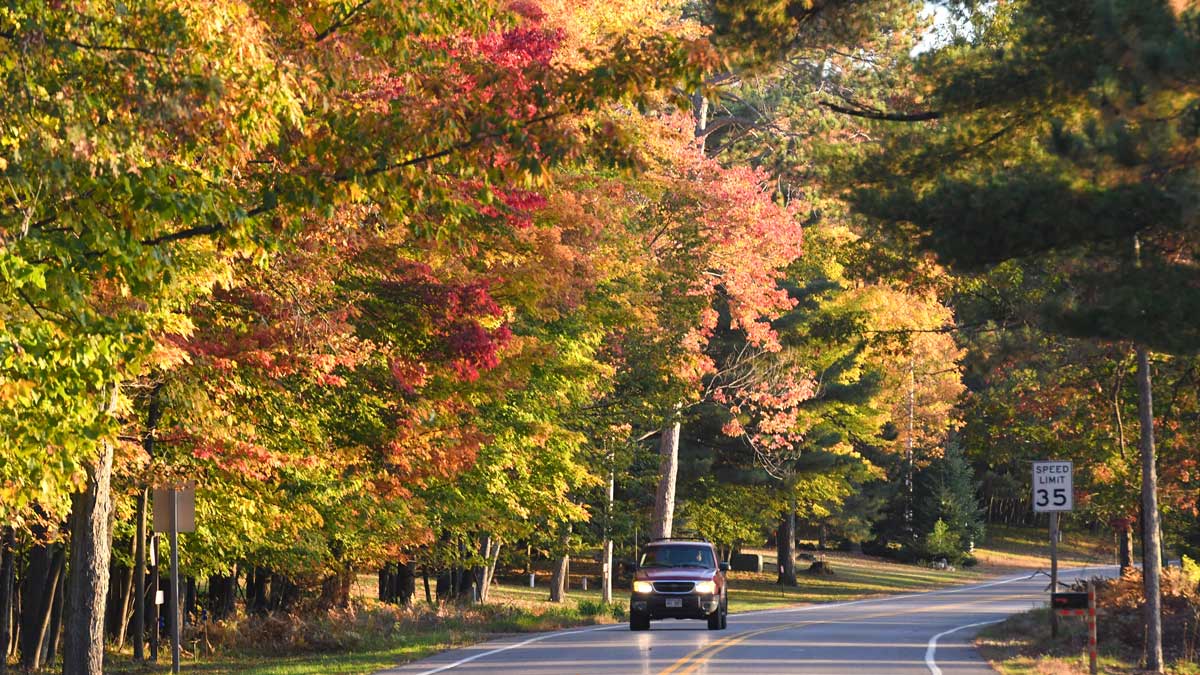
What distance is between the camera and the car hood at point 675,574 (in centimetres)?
3073

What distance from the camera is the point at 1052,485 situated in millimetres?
25922

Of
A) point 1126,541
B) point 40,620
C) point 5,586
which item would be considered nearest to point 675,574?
point 40,620

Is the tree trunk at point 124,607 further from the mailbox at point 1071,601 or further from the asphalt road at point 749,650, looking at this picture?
the mailbox at point 1071,601

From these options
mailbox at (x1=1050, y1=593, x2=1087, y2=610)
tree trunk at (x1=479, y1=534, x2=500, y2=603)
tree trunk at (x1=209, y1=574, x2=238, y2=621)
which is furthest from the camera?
tree trunk at (x1=479, y1=534, x2=500, y2=603)

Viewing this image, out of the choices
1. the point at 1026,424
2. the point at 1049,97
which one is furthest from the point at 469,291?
the point at 1026,424

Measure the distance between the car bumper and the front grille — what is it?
12cm

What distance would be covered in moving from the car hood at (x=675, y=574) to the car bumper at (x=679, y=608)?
36 cm

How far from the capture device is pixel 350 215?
56.2ft

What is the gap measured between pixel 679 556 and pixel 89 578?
13407 millimetres

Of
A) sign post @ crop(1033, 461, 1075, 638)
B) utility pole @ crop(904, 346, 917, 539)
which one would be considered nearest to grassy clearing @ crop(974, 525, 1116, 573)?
utility pole @ crop(904, 346, 917, 539)

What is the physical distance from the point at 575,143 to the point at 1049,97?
9086mm

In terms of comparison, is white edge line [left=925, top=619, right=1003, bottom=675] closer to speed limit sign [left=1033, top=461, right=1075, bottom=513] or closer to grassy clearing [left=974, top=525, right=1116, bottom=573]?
speed limit sign [left=1033, top=461, right=1075, bottom=513]

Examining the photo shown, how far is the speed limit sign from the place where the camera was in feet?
84.7

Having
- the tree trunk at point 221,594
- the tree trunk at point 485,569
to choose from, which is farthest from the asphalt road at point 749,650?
the tree trunk at point 221,594
